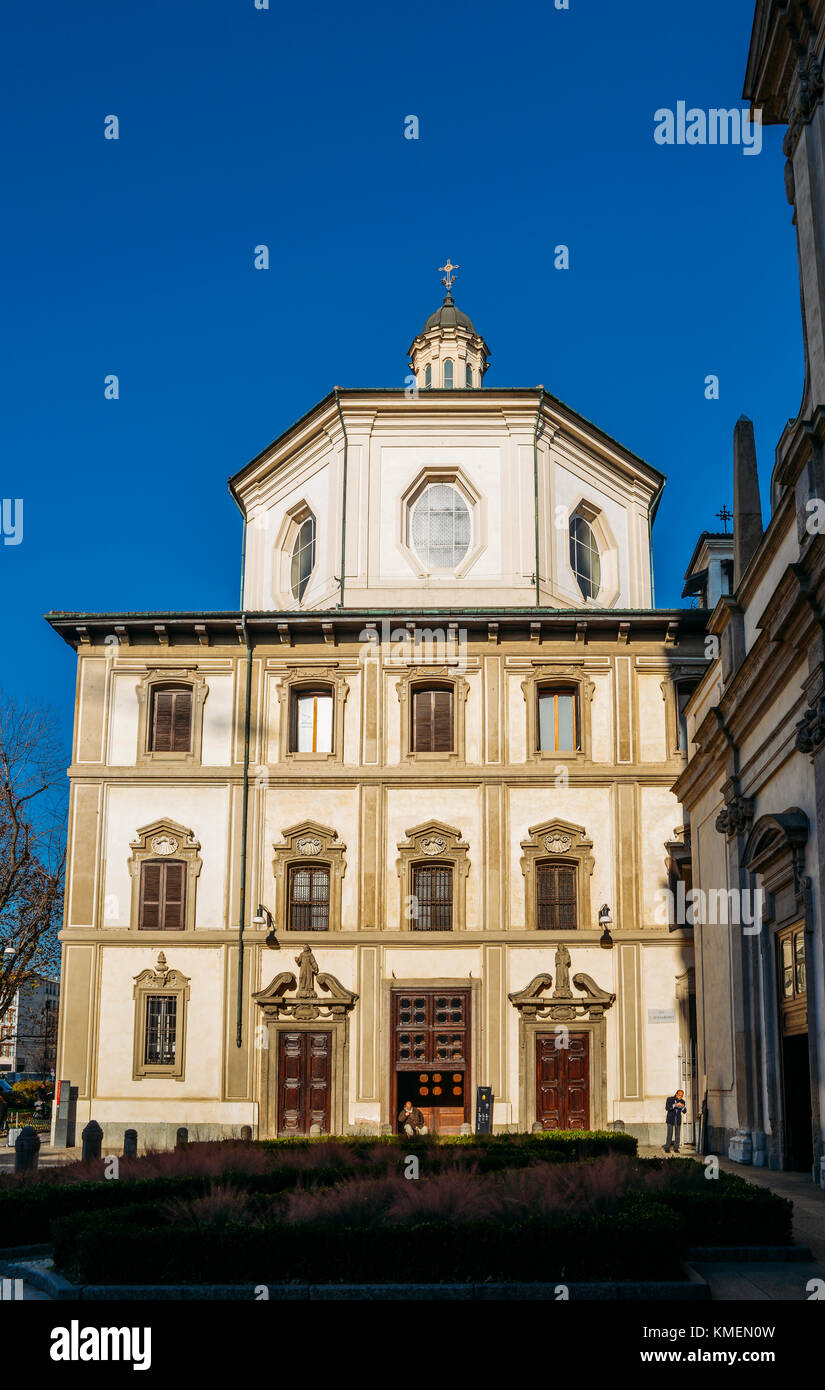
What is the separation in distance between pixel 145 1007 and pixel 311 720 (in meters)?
8.29

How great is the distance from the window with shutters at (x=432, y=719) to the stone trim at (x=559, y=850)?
3159 millimetres

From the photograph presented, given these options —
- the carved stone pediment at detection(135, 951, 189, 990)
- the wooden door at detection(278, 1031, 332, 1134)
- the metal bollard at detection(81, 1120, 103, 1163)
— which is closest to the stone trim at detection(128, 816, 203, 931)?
the carved stone pediment at detection(135, 951, 189, 990)

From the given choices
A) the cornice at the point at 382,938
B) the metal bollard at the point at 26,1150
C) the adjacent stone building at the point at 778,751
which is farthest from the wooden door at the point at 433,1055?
the metal bollard at the point at 26,1150

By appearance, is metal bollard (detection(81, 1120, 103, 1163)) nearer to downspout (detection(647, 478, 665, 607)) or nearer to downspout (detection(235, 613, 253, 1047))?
downspout (detection(235, 613, 253, 1047))

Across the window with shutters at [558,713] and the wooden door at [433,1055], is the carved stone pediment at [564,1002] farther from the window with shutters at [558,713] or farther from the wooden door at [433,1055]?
the window with shutters at [558,713]

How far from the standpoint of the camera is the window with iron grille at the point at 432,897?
3550cm

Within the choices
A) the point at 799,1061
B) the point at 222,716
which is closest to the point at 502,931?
the point at 222,716

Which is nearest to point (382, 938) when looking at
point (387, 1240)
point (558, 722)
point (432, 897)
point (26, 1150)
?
point (432, 897)

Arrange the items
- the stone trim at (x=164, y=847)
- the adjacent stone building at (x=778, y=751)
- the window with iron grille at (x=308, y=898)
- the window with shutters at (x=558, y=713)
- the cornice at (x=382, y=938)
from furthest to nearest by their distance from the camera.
A: the window with shutters at (x=558, y=713) → the stone trim at (x=164, y=847) → the window with iron grille at (x=308, y=898) → the cornice at (x=382, y=938) → the adjacent stone building at (x=778, y=751)

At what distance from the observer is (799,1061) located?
2462 centimetres

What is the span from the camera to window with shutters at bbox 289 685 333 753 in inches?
1452

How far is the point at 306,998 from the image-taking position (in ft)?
115

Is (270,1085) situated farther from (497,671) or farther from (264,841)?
(497,671)
